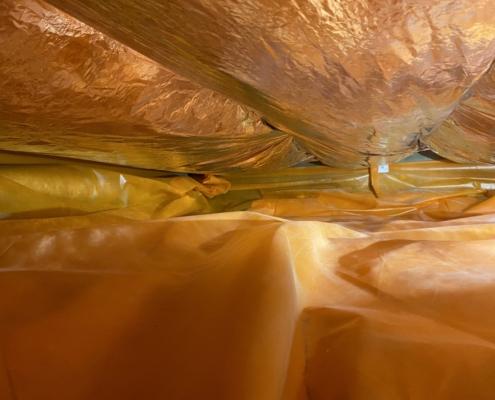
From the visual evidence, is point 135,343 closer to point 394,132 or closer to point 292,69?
point 292,69

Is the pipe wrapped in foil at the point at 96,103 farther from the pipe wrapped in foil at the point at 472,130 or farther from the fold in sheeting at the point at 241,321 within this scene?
the pipe wrapped in foil at the point at 472,130

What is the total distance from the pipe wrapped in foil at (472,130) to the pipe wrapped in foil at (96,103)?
511 millimetres

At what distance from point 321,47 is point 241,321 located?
0.39 metres

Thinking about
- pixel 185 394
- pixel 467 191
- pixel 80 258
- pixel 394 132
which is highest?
pixel 394 132

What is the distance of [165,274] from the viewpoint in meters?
0.43

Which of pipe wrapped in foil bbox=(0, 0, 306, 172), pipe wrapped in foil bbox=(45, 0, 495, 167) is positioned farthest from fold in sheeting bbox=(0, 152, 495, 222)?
pipe wrapped in foil bbox=(45, 0, 495, 167)

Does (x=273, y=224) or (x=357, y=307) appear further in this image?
(x=273, y=224)

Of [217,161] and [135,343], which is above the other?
[217,161]

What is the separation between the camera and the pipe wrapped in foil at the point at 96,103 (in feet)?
1.51

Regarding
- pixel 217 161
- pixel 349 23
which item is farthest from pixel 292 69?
pixel 217 161

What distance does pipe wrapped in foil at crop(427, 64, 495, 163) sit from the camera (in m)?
0.79

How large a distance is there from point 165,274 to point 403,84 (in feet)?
1.66

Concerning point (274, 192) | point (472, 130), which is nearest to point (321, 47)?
point (472, 130)

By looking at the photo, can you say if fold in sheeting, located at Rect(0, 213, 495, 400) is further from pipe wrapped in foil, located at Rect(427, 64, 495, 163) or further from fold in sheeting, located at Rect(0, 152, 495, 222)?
pipe wrapped in foil, located at Rect(427, 64, 495, 163)
